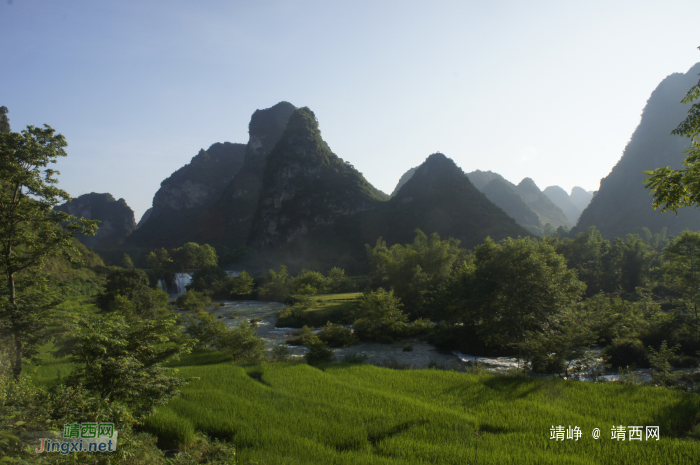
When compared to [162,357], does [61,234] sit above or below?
above

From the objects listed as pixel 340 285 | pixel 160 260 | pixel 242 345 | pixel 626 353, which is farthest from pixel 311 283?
pixel 160 260

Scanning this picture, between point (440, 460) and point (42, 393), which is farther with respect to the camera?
point (440, 460)

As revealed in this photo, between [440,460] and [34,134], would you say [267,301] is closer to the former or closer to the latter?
[34,134]

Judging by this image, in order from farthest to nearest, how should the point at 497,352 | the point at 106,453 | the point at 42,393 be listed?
the point at 497,352 → the point at 42,393 → the point at 106,453

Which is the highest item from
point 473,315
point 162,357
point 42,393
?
point 42,393

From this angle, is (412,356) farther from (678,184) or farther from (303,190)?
(303,190)

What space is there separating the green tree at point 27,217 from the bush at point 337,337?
62.1ft

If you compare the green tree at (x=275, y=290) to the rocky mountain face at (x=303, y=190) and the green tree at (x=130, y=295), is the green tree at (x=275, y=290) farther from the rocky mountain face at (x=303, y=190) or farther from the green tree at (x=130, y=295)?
the rocky mountain face at (x=303, y=190)

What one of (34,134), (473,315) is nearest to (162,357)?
(34,134)

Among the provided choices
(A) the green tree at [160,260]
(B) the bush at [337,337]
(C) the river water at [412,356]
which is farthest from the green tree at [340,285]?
(A) the green tree at [160,260]

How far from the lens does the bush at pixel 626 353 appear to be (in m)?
18.9

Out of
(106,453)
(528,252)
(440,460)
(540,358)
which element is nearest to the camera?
(106,453)

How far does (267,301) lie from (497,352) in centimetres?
4329

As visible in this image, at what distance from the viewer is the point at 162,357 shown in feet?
33.6
